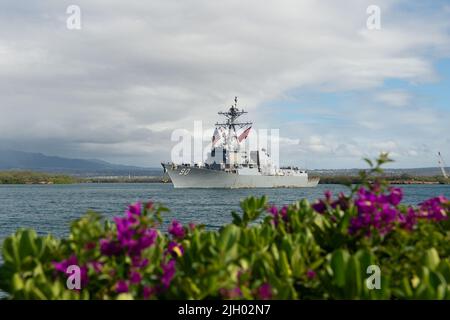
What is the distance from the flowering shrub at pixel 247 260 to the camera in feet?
9.91

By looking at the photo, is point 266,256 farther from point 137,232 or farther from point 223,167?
point 223,167

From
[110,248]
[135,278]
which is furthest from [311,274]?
[110,248]

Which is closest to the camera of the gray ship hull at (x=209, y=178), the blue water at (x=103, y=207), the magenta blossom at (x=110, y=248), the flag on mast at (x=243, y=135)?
the magenta blossom at (x=110, y=248)

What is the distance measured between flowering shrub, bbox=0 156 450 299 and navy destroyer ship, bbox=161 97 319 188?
90901 millimetres

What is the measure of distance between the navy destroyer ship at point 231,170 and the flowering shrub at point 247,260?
298 feet

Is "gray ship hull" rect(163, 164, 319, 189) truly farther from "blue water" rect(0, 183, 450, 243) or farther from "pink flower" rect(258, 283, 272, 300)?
Result: "pink flower" rect(258, 283, 272, 300)

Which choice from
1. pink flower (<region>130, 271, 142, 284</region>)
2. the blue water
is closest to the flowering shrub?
pink flower (<region>130, 271, 142, 284</region>)

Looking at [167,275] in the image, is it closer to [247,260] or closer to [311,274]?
[247,260]

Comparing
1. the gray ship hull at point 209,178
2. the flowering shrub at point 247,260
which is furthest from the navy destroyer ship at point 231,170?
the flowering shrub at point 247,260

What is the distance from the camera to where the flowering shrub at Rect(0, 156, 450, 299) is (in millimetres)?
3020

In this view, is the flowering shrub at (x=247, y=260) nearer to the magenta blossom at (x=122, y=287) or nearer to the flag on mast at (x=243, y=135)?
the magenta blossom at (x=122, y=287)

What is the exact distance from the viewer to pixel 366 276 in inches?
123
